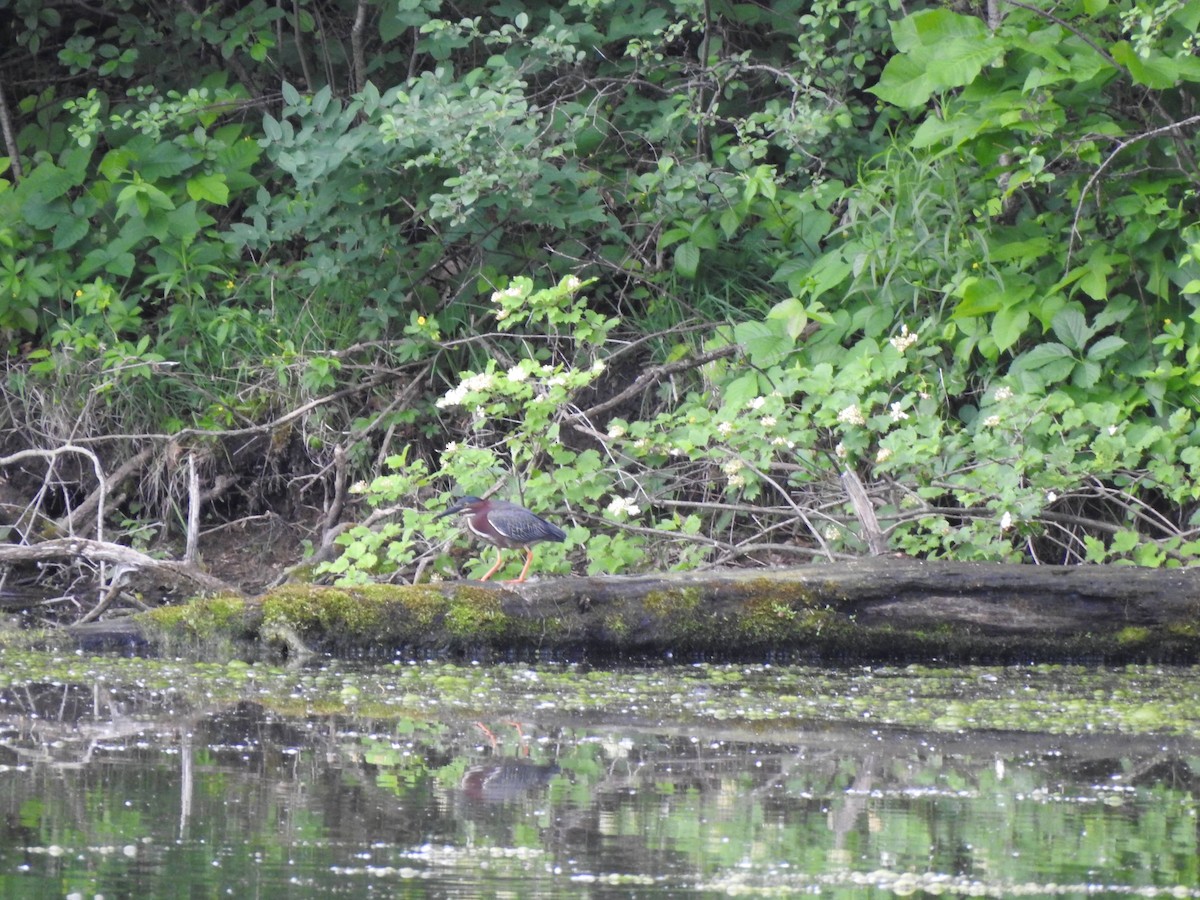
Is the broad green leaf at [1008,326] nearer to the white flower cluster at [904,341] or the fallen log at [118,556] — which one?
the white flower cluster at [904,341]

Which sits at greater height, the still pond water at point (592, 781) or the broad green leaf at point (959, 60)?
the broad green leaf at point (959, 60)

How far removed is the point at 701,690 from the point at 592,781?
Result: 1494 mm

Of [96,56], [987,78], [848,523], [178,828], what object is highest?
[96,56]

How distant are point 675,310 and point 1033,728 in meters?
4.42

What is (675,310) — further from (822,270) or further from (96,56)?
(96,56)

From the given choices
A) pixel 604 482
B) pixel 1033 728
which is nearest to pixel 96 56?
pixel 604 482

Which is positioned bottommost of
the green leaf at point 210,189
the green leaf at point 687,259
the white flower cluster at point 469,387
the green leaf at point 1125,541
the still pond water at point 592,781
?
the still pond water at point 592,781

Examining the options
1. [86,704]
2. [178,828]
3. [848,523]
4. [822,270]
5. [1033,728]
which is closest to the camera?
[178,828]

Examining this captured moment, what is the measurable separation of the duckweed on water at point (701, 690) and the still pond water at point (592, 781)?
0.06 ft

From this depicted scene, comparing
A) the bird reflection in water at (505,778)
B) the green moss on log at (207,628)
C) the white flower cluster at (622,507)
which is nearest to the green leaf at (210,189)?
the white flower cluster at (622,507)

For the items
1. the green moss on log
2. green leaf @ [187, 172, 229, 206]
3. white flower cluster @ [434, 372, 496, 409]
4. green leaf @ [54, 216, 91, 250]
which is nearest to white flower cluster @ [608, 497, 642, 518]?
white flower cluster @ [434, 372, 496, 409]

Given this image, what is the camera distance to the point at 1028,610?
5.95 m

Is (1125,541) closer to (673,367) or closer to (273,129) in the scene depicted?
(673,367)

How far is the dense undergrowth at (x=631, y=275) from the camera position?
7121mm
